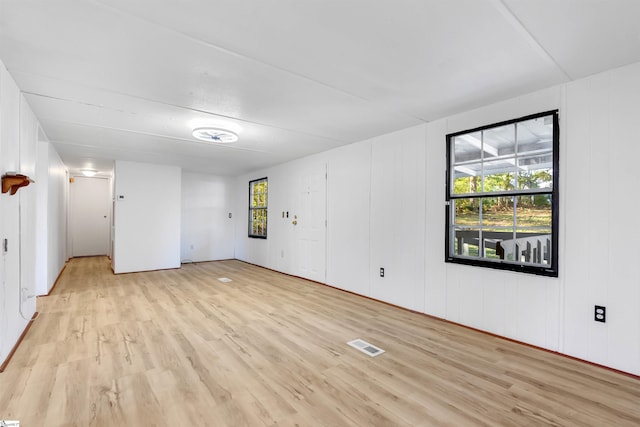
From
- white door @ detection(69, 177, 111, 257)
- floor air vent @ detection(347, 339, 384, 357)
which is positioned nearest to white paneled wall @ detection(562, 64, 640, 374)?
floor air vent @ detection(347, 339, 384, 357)

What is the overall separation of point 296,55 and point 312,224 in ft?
11.8

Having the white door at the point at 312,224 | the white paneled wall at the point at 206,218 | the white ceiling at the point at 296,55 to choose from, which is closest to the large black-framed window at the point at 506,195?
the white ceiling at the point at 296,55

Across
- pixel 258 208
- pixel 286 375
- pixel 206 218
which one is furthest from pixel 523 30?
pixel 206 218

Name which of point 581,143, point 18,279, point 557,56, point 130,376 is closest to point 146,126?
point 18,279

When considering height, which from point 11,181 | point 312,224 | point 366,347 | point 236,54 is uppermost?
point 236,54

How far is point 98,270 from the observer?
6.45 metres

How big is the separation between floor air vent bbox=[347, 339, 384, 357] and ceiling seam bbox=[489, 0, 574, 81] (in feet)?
8.50

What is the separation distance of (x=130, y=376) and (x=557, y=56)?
3892mm

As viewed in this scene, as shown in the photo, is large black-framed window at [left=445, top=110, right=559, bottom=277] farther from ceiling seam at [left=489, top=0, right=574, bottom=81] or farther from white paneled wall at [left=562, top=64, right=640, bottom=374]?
ceiling seam at [left=489, top=0, right=574, bottom=81]

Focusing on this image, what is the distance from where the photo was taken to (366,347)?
271 cm

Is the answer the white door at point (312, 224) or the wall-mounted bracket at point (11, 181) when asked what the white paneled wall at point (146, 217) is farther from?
the wall-mounted bracket at point (11, 181)

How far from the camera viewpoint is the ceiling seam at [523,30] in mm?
1652

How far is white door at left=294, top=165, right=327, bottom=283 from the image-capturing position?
5.23m

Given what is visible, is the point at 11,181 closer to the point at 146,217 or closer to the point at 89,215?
the point at 146,217
